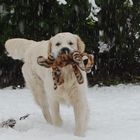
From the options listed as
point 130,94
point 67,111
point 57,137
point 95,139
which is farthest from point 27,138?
point 130,94

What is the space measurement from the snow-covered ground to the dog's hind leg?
0.14m

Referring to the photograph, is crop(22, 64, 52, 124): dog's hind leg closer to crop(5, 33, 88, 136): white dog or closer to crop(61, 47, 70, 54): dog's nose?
crop(5, 33, 88, 136): white dog

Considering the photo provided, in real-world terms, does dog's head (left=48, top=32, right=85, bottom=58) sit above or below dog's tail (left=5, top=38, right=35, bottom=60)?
above

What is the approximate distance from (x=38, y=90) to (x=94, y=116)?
0.94 m

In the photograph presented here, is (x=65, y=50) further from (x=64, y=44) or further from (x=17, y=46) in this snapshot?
(x=17, y=46)

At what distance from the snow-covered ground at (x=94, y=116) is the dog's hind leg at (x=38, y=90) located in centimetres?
14

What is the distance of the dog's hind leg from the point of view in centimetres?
633

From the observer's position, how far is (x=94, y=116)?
6.76 metres

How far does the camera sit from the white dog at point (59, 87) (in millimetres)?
5512

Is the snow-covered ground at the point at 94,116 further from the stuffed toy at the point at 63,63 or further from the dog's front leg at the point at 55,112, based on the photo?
the stuffed toy at the point at 63,63

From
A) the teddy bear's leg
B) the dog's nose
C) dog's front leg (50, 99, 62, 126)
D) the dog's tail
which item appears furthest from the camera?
the dog's tail

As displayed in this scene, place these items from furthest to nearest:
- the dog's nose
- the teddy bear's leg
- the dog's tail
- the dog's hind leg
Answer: the dog's tail → the dog's hind leg → the teddy bear's leg → the dog's nose

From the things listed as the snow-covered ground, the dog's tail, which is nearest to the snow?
the snow-covered ground

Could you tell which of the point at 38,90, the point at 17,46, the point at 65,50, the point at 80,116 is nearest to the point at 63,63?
the point at 65,50
